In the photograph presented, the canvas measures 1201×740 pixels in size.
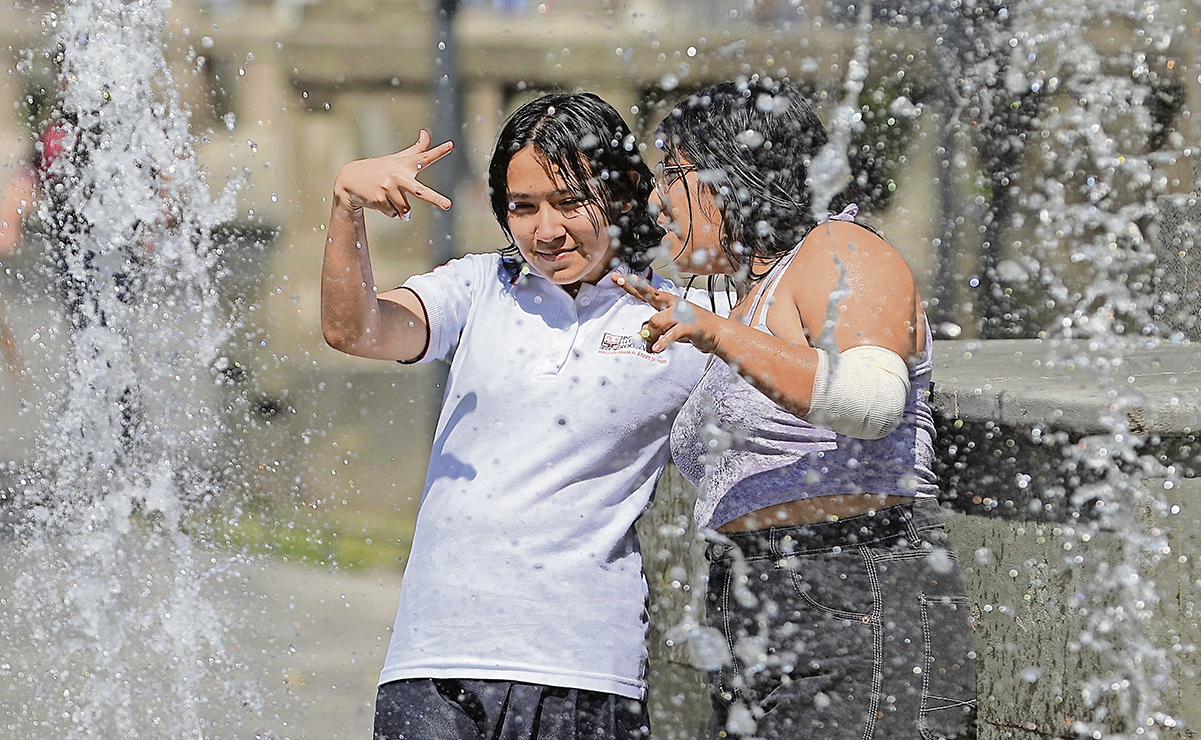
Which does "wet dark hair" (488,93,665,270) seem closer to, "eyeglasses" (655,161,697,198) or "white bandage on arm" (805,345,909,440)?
"eyeglasses" (655,161,697,198)

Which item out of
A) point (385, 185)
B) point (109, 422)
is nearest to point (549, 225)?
point (385, 185)

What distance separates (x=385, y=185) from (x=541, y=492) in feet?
1.70

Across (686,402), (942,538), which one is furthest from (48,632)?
Result: (942,538)

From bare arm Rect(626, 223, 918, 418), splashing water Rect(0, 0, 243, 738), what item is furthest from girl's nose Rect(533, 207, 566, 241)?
splashing water Rect(0, 0, 243, 738)

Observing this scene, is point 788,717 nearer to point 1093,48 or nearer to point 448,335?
point 448,335

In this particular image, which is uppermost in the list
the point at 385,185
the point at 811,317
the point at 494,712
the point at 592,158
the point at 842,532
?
the point at 592,158

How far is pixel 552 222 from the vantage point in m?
1.92

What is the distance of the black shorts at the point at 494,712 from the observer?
1850mm

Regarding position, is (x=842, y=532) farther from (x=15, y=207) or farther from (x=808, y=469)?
(x=15, y=207)

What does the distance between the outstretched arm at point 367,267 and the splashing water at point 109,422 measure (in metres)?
1.86

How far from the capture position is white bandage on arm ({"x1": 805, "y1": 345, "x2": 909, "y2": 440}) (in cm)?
160

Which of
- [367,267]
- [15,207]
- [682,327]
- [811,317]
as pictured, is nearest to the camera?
[682,327]

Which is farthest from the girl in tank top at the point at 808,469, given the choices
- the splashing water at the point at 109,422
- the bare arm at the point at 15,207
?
the bare arm at the point at 15,207

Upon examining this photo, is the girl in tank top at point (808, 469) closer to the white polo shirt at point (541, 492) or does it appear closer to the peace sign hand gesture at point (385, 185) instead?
the white polo shirt at point (541, 492)
